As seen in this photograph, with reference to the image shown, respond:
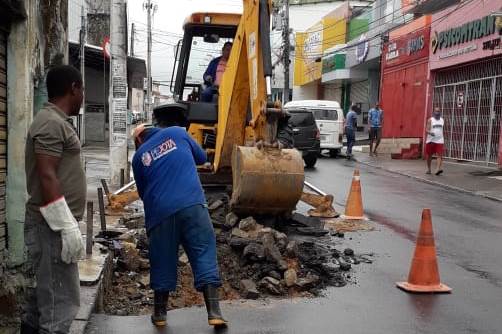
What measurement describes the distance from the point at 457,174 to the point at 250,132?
10702 mm

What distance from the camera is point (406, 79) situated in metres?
26.3

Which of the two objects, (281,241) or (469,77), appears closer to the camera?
(281,241)

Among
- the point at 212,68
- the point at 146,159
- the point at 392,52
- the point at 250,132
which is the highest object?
the point at 392,52

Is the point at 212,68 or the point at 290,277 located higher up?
the point at 212,68

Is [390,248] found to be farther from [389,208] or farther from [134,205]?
[134,205]

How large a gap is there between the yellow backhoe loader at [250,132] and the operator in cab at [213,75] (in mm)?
205

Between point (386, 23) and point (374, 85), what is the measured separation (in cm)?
563

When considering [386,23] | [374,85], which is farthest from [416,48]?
[374,85]

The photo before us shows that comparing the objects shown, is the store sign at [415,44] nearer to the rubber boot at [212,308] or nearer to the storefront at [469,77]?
the storefront at [469,77]

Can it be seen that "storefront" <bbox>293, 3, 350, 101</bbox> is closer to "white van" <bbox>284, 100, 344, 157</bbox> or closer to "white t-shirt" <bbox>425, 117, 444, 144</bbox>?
"white van" <bbox>284, 100, 344, 157</bbox>

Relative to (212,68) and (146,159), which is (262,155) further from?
(212,68)

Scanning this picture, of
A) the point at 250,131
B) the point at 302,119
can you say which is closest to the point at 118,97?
the point at 250,131

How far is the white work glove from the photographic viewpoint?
3391mm

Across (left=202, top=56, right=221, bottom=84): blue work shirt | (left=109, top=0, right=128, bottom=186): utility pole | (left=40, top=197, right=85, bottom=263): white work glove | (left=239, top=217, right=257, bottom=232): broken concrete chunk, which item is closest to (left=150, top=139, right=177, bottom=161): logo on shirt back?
(left=40, top=197, right=85, bottom=263): white work glove
